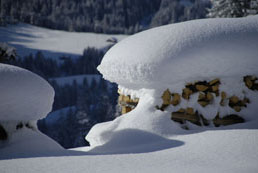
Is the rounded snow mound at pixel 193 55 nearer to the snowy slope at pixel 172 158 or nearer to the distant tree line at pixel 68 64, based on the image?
the snowy slope at pixel 172 158

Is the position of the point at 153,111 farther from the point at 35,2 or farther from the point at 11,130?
the point at 35,2

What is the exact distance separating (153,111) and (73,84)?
68.1 metres

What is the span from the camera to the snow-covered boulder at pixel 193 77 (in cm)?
346

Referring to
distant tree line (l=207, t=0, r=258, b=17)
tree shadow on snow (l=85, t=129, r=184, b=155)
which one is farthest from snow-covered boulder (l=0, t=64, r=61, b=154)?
distant tree line (l=207, t=0, r=258, b=17)

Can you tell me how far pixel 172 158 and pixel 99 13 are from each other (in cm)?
15597

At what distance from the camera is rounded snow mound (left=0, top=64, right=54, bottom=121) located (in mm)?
3012

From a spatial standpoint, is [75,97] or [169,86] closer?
[169,86]

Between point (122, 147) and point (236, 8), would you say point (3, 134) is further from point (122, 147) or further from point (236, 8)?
point (236, 8)

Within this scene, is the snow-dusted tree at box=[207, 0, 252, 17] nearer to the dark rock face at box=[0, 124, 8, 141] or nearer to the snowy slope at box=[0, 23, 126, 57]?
the dark rock face at box=[0, 124, 8, 141]

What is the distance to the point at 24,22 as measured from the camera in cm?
10950

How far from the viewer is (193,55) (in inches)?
136

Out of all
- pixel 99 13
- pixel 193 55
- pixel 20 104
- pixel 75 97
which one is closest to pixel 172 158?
pixel 193 55

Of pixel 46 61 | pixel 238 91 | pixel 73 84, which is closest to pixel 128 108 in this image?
pixel 238 91

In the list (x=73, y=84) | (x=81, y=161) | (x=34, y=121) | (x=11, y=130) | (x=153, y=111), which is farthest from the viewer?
(x=73, y=84)
